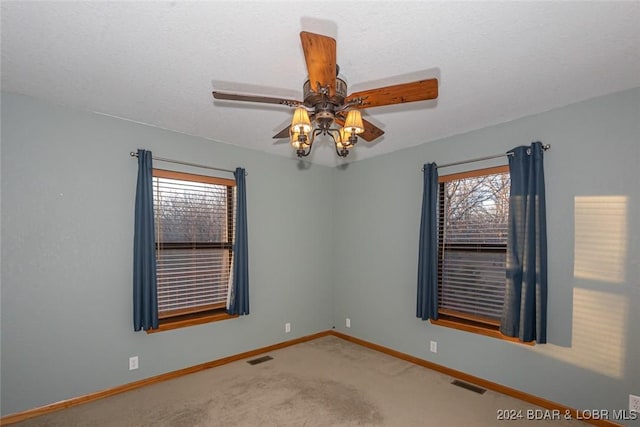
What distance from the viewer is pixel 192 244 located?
364cm

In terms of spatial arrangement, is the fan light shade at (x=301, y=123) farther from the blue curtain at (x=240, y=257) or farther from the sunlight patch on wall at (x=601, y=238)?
the sunlight patch on wall at (x=601, y=238)

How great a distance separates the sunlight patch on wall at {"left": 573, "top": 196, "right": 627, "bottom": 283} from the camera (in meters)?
2.50

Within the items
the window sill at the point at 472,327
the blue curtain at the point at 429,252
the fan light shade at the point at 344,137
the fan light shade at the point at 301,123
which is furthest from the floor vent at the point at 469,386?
the fan light shade at the point at 301,123

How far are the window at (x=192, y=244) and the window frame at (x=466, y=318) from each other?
99.0 inches

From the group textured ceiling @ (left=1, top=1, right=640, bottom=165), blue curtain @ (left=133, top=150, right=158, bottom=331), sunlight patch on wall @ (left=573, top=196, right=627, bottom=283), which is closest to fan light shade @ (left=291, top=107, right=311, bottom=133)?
textured ceiling @ (left=1, top=1, right=640, bottom=165)

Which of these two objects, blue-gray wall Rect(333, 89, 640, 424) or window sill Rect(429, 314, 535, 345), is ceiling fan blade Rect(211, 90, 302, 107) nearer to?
blue-gray wall Rect(333, 89, 640, 424)

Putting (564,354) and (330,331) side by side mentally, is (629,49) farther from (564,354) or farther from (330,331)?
(330,331)

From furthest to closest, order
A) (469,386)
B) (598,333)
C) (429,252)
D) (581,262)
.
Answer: (429,252) < (469,386) < (581,262) < (598,333)

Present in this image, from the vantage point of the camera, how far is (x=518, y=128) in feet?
10.1

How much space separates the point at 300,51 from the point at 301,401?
9.58 feet

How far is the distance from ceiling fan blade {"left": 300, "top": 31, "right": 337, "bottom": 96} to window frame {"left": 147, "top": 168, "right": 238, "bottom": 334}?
2.36 meters

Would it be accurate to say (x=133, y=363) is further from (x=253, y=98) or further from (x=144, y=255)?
(x=253, y=98)

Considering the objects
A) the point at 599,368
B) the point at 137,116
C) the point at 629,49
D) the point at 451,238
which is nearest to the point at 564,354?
the point at 599,368

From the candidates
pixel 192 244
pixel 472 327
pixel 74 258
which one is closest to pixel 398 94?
pixel 472 327
